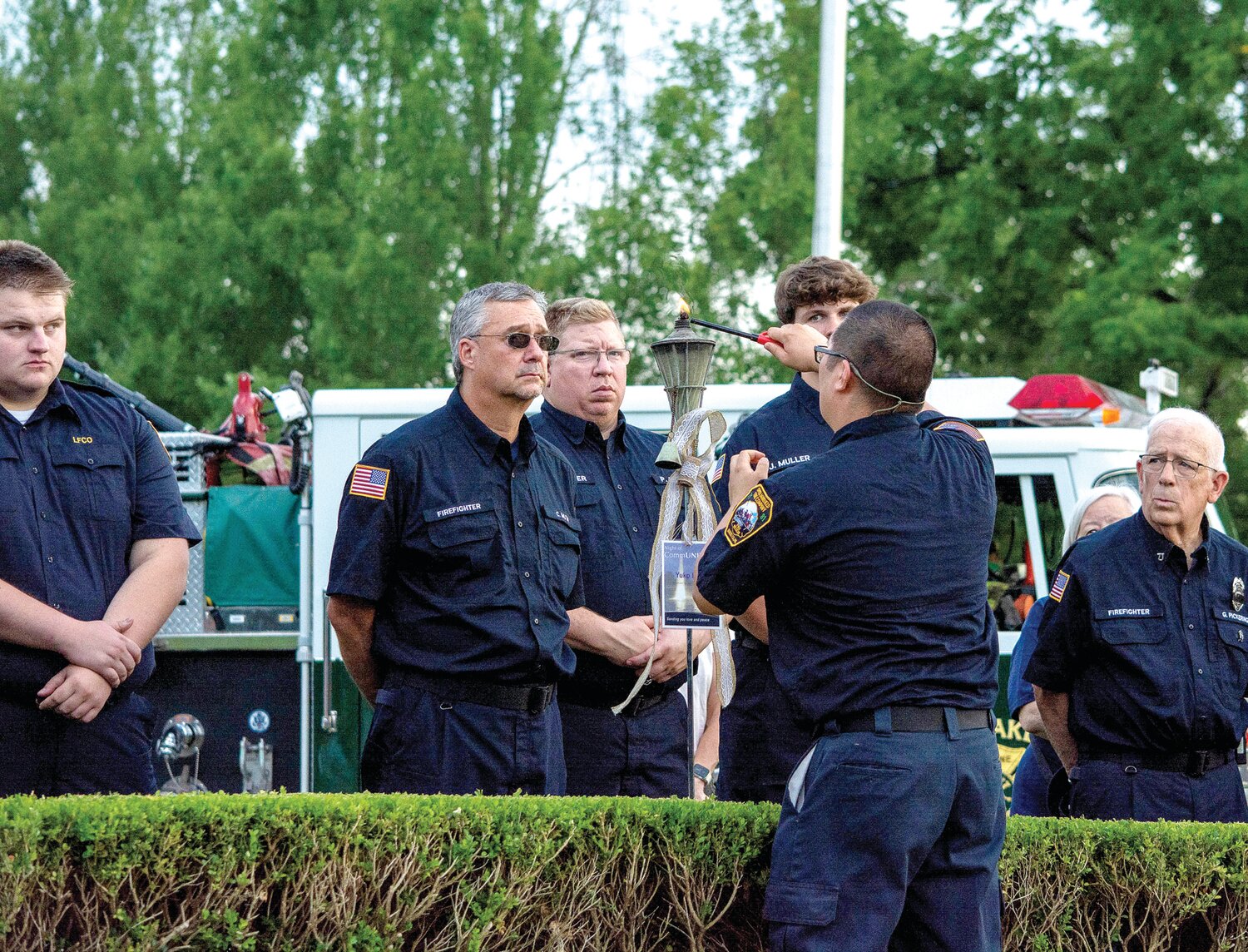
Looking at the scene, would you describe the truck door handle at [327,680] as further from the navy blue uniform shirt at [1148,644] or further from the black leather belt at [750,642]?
the navy blue uniform shirt at [1148,644]

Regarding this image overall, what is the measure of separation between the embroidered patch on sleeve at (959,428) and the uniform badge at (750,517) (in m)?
0.48

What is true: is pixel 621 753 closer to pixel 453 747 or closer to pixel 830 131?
pixel 453 747

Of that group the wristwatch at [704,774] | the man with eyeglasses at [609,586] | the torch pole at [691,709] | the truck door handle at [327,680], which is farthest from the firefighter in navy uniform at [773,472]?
the truck door handle at [327,680]

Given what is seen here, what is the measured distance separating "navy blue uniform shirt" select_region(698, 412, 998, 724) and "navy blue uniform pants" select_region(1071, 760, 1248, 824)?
159cm

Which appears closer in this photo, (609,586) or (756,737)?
(756,737)

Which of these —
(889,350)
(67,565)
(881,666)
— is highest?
(889,350)

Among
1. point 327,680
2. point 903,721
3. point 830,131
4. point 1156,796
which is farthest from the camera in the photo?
point 830,131

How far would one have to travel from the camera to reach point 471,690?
4.30m

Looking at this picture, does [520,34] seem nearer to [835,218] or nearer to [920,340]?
[835,218]

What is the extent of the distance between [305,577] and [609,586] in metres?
3.24

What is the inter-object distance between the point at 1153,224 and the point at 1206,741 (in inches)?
507

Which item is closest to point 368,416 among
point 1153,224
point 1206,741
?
point 1206,741

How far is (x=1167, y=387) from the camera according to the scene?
343 inches

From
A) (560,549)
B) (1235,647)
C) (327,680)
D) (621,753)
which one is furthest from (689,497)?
(327,680)
